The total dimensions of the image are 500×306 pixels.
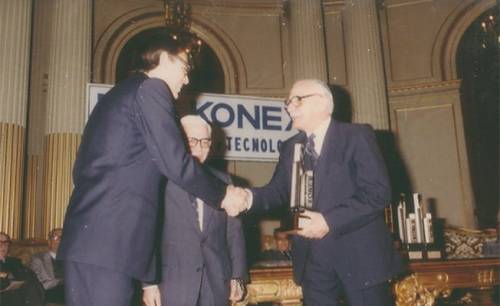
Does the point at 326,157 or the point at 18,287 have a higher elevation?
the point at 326,157

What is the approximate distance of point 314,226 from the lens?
184 centimetres

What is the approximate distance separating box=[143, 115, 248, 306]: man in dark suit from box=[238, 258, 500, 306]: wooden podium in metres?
0.22

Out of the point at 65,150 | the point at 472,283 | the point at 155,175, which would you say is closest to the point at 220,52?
the point at 65,150

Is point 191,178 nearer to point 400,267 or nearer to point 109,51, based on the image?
point 400,267

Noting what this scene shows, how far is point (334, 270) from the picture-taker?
1.85 metres

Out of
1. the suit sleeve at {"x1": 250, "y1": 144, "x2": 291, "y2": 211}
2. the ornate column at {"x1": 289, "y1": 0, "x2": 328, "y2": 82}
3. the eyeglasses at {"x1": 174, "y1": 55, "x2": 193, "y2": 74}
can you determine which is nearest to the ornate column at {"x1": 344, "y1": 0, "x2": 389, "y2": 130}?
the ornate column at {"x1": 289, "y1": 0, "x2": 328, "y2": 82}

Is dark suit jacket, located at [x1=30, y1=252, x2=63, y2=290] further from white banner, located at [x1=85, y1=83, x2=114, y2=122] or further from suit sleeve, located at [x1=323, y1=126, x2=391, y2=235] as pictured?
suit sleeve, located at [x1=323, y1=126, x2=391, y2=235]

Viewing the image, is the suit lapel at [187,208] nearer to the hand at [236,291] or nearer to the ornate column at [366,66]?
the hand at [236,291]

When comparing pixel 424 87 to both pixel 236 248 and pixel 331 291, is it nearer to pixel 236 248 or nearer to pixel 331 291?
pixel 236 248

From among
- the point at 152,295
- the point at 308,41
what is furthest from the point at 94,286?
the point at 308,41

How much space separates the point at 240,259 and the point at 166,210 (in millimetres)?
482

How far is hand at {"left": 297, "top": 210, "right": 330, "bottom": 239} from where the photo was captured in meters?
1.83

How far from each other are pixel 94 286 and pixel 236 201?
841 millimetres

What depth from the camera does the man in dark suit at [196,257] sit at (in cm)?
214
